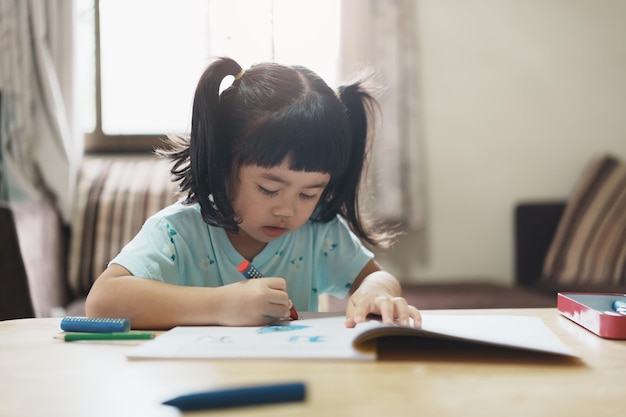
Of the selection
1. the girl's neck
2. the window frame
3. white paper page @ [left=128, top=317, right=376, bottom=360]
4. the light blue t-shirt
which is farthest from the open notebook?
the window frame

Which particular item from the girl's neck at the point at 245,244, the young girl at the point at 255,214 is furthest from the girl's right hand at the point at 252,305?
the girl's neck at the point at 245,244

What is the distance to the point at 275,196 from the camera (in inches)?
40.3

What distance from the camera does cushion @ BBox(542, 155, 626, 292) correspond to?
95.8 inches

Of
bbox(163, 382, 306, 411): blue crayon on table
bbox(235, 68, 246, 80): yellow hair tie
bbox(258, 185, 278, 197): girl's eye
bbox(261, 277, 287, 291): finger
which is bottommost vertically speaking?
bbox(261, 277, 287, 291): finger

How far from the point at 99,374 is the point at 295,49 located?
2.37 metres

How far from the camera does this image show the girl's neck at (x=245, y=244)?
3.87 feet

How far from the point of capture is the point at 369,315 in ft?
A: 2.80

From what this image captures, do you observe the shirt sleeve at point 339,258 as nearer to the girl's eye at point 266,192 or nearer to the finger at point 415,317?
the girl's eye at point 266,192

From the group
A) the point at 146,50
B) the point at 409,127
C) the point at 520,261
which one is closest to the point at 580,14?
the point at 409,127

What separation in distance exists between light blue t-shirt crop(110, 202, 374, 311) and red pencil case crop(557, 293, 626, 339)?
1.41 feet

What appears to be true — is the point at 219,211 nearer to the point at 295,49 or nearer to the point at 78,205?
the point at 78,205

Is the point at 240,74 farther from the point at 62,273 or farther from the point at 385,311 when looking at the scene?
the point at 62,273

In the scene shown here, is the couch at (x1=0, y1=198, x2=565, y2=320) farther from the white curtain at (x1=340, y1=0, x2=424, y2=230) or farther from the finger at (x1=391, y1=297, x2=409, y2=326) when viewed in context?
the finger at (x1=391, y1=297, x2=409, y2=326)

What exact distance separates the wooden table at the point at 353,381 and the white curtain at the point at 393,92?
204 centimetres
